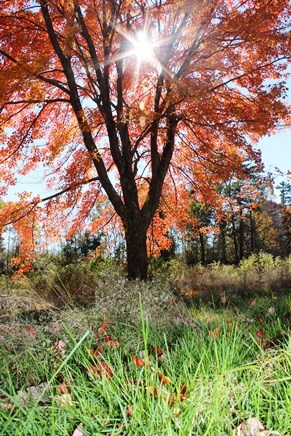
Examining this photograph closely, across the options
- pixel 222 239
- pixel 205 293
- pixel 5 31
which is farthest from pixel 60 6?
pixel 222 239

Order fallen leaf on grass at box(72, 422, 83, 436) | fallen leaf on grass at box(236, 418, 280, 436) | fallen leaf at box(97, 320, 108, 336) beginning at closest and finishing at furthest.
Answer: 1. fallen leaf on grass at box(236, 418, 280, 436)
2. fallen leaf on grass at box(72, 422, 83, 436)
3. fallen leaf at box(97, 320, 108, 336)

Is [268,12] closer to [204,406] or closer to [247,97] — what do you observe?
[247,97]

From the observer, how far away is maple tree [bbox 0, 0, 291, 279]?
28.9 feet

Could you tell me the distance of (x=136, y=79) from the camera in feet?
38.5

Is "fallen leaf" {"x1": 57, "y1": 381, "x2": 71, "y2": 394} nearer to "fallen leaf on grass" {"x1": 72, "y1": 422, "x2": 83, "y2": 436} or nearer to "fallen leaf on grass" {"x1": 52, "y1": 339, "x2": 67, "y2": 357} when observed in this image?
"fallen leaf on grass" {"x1": 72, "y1": 422, "x2": 83, "y2": 436}

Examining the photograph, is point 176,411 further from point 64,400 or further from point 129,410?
point 64,400

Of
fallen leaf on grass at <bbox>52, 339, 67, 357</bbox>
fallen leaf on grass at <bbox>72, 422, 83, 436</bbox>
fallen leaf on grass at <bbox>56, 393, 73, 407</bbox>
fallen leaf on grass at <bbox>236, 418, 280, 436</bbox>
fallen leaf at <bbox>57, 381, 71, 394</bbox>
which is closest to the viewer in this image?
fallen leaf on grass at <bbox>236, 418, 280, 436</bbox>

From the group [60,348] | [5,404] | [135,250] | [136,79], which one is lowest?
[5,404]

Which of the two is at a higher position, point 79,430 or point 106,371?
point 106,371

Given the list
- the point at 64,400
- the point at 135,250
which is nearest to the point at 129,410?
the point at 64,400

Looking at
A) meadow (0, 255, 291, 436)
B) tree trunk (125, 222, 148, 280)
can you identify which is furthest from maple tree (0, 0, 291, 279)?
meadow (0, 255, 291, 436)

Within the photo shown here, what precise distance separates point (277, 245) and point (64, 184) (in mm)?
42801

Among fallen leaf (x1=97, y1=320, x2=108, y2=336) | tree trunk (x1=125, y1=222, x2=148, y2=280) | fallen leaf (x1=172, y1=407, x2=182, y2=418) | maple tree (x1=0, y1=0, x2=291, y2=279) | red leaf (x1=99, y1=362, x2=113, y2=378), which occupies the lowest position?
fallen leaf (x1=172, y1=407, x2=182, y2=418)

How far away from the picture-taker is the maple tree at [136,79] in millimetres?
8812
